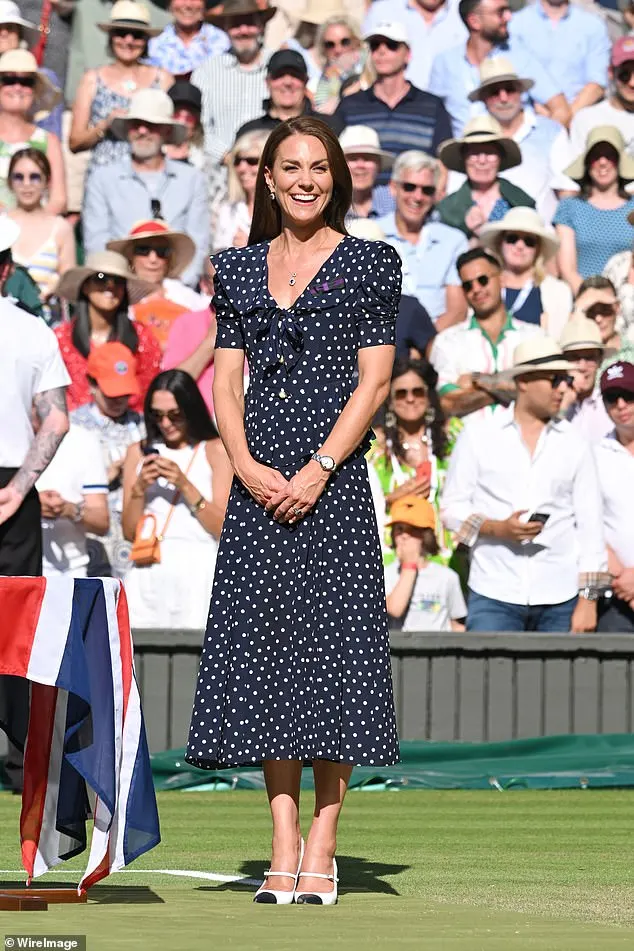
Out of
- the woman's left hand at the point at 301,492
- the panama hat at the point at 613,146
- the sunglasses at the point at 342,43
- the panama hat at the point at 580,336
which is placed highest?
the sunglasses at the point at 342,43

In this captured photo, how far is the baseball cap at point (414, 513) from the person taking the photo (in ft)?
36.6

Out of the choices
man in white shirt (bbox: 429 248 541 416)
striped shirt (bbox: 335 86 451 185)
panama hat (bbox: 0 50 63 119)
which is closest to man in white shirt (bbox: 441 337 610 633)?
man in white shirt (bbox: 429 248 541 416)

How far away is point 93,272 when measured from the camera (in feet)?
40.5

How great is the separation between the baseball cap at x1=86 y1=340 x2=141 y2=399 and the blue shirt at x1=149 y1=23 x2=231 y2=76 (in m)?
4.50

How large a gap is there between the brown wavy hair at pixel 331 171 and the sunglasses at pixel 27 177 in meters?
7.85

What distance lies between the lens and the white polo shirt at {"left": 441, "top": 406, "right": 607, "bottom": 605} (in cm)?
1092

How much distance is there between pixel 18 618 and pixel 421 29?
11.5 m

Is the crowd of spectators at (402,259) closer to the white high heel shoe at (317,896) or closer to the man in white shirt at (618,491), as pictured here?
the man in white shirt at (618,491)

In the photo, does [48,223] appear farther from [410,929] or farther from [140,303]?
[410,929]

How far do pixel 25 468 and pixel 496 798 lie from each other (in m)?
2.84

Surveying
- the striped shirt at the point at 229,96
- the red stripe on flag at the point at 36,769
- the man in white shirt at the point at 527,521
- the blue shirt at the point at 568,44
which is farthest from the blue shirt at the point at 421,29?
the red stripe on flag at the point at 36,769

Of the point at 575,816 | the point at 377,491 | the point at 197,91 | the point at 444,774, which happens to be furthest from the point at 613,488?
the point at 197,91

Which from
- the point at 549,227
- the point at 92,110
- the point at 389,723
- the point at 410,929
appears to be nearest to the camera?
the point at 410,929

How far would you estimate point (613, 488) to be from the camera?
11398mm
